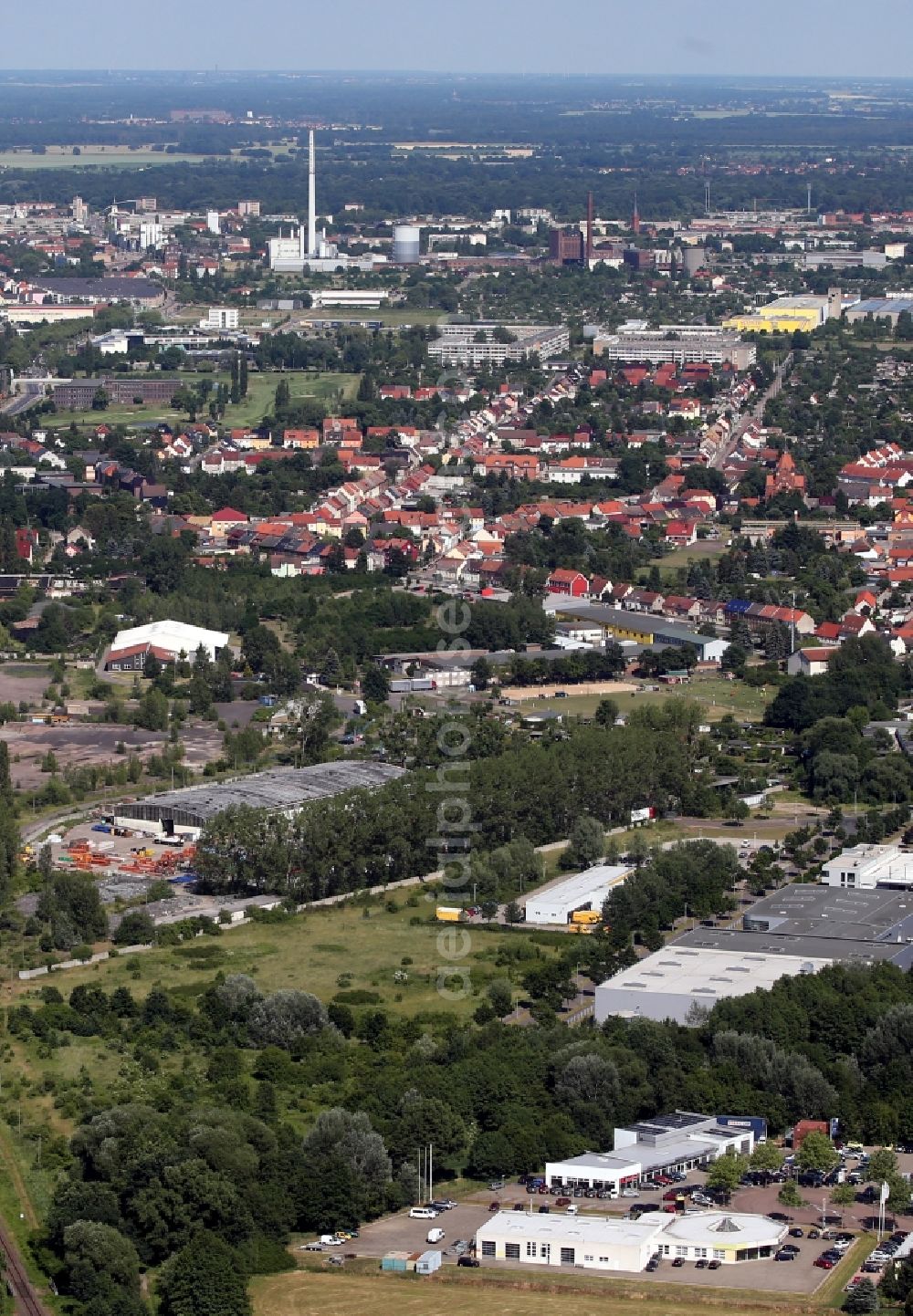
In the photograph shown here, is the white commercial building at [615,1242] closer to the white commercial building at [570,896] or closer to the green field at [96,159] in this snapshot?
the white commercial building at [570,896]

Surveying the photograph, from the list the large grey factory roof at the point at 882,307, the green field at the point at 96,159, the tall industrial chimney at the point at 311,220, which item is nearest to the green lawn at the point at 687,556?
the large grey factory roof at the point at 882,307

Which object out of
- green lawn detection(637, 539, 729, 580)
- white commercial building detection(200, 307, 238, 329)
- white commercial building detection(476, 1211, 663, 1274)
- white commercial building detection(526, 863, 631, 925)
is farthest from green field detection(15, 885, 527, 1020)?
white commercial building detection(200, 307, 238, 329)

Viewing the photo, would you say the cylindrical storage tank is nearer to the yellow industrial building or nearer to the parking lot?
the yellow industrial building

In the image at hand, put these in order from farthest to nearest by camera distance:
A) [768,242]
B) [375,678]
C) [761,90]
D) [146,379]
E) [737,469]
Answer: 1. [761,90]
2. [768,242]
3. [146,379]
4. [737,469]
5. [375,678]

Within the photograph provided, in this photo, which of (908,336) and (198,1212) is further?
(908,336)

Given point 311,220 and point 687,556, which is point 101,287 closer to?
point 311,220

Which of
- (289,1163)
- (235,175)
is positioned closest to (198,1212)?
(289,1163)

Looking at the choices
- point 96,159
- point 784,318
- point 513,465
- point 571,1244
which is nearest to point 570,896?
point 571,1244

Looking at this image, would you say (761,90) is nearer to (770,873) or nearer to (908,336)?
(908,336)
